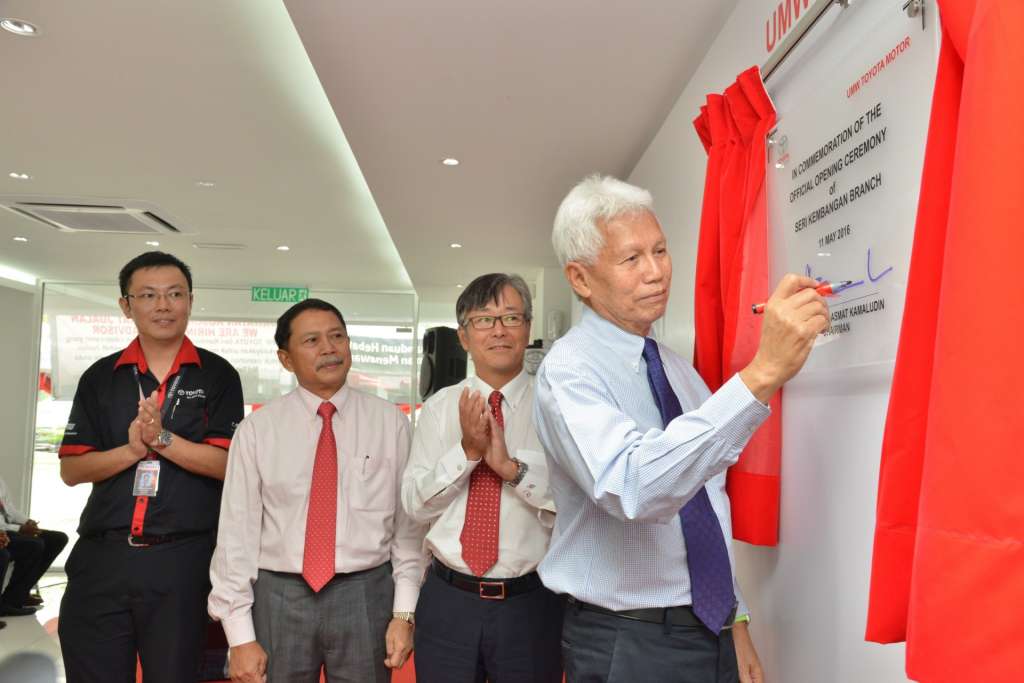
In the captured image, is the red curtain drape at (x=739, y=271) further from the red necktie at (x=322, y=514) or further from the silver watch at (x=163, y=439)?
the silver watch at (x=163, y=439)

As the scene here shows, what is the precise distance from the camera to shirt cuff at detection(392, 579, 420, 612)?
2164mm

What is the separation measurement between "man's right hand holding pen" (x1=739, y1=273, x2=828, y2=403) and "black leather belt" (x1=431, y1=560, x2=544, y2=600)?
39.5 inches

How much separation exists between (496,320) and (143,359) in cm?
118

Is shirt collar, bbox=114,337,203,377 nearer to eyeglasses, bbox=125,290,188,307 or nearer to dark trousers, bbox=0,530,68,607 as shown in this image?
eyeglasses, bbox=125,290,188,307

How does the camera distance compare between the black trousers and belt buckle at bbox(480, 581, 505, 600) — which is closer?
belt buckle at bbox(480, 581, 505, 600)

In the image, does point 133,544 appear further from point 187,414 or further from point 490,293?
point 490,293

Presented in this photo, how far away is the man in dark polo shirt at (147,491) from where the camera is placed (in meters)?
2.19

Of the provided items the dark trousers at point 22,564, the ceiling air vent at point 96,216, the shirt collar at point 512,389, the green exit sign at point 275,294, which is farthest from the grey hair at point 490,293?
the green exit sign at point 275,294

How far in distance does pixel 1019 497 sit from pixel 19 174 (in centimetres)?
526

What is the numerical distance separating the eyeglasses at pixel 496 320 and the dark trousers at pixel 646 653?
2.94 feet

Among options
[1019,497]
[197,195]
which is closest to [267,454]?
A: [1019,497]

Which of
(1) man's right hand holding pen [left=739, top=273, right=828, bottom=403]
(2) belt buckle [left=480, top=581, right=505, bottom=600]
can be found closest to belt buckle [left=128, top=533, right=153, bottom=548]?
(2) belt buckle [left=480, top=581, right=505, bottom=600]

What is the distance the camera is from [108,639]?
218cm

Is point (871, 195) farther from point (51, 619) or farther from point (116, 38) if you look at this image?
point (51, 619)
